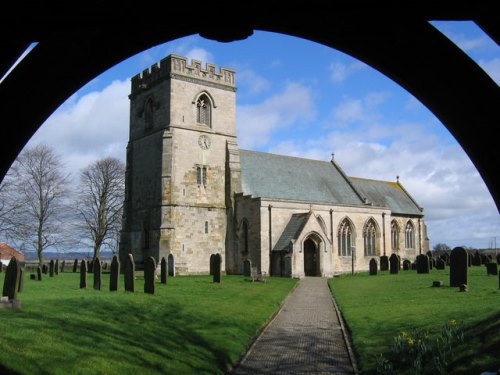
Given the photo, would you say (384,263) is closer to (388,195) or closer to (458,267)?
(388,195)

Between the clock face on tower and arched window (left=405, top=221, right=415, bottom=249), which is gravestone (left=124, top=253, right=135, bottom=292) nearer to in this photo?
the clock face on tower

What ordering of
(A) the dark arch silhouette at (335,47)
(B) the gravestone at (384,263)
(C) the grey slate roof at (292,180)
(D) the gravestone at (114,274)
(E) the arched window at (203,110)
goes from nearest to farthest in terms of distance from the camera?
(A) the dark arch silhouette at (335,47) → (D) the gravestone at (114,274) → (E) the arched window at (203,110) → (B) the gravestone at (384,263) → (C) the grey slate roof at (292,180)

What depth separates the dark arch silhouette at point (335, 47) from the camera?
11.4 ft

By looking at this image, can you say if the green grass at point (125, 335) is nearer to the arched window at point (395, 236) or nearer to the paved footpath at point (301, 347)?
the paved footpath at point (301, 347)

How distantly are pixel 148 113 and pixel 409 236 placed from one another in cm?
2590

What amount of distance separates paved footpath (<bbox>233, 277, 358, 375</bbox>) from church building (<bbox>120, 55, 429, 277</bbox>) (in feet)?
58.3

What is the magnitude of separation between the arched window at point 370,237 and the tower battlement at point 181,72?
49.8 ft

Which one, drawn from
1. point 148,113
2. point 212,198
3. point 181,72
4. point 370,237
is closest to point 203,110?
point 181,72

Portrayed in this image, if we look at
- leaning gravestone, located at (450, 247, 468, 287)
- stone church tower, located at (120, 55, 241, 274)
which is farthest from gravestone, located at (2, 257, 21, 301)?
stone church tower, located at (120, 55, 241, 274)

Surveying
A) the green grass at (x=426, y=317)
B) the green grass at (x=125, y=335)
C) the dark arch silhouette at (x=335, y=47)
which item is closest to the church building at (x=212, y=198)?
the green grass at (x=426, y=317)

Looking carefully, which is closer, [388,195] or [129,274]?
[129,274]

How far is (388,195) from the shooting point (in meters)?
48.4

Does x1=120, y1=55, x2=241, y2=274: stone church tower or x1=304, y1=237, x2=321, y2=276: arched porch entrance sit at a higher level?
x1=120, y1=55, x2=241, y2=274: stone church tower

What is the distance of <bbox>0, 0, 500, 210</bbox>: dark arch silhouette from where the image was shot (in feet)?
11.4
